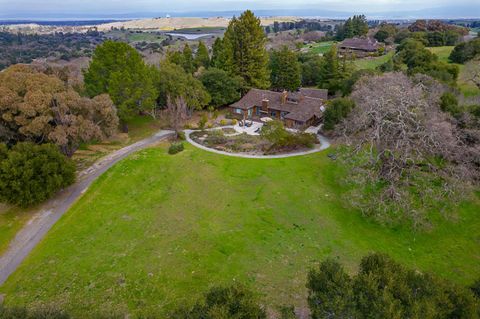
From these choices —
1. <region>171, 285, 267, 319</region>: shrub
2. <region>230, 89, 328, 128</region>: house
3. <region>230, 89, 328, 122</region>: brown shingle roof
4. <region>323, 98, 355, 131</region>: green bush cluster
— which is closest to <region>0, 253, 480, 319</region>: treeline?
<region>171, 285, 267, 319</region>: shrub

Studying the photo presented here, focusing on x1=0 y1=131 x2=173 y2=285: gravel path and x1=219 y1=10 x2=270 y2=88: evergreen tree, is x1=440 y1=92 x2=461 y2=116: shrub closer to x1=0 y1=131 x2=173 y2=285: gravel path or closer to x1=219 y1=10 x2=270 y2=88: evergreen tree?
x1=219 y1=10 x2=270 y2=88: evergreen tree

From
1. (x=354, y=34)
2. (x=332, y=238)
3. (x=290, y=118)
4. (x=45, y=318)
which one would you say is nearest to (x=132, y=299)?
(x=45, y=318)

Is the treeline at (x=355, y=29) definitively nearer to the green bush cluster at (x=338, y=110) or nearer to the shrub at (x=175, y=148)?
the green bush cluster at (x=338, y=110)

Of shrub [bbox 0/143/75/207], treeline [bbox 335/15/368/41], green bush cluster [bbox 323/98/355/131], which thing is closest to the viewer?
shrub [bbox 0/143/75/207]

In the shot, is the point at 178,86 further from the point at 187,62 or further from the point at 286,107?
the point at 286,107

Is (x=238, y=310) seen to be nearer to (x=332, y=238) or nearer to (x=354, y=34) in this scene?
(x=332, y=238)
